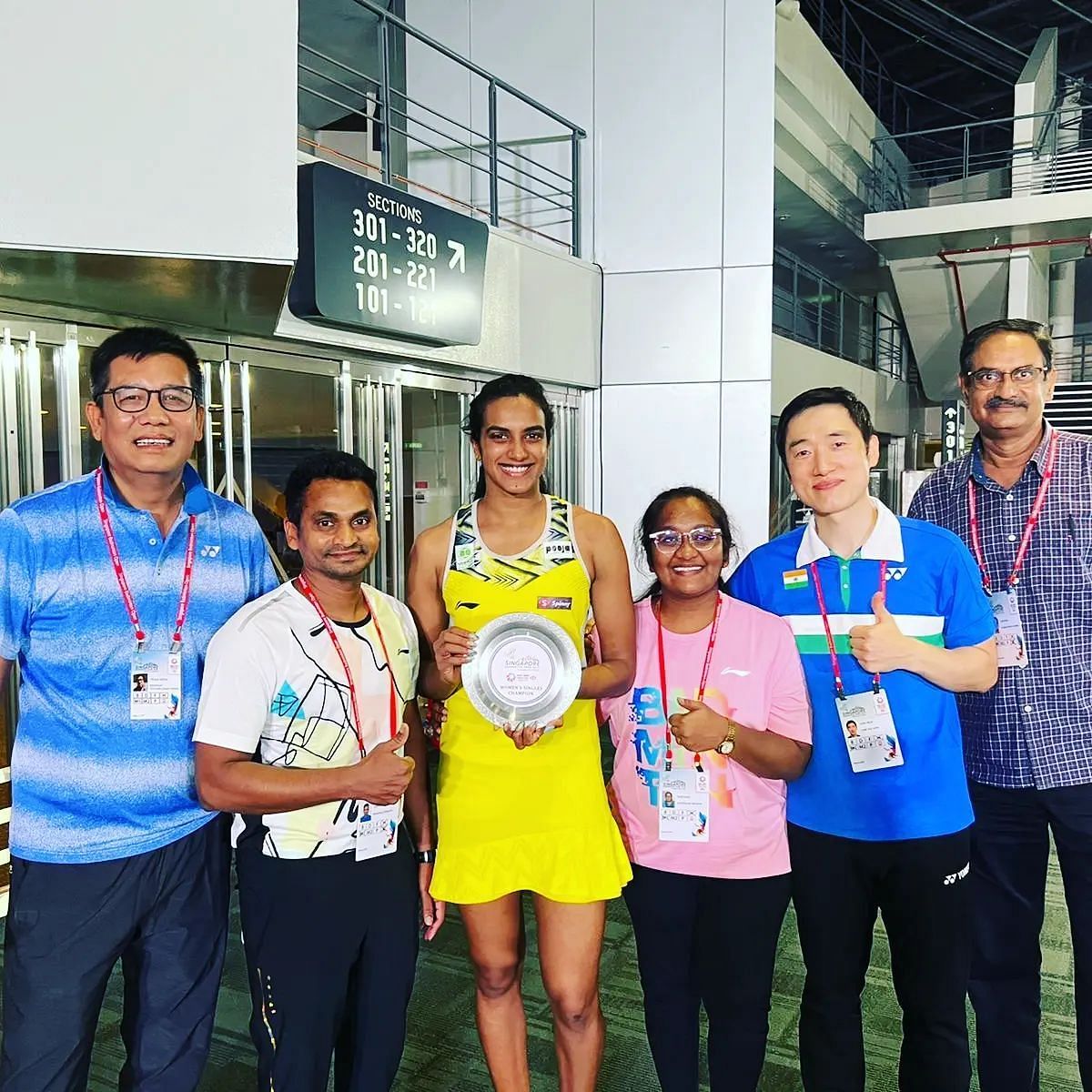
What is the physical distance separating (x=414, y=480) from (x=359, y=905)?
14.6 ft

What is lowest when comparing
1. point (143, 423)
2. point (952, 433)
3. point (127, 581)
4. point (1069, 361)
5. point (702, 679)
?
point (702, 679)

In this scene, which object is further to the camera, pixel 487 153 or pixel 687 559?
pixel 487 153

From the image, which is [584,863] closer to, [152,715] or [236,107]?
[152,715]

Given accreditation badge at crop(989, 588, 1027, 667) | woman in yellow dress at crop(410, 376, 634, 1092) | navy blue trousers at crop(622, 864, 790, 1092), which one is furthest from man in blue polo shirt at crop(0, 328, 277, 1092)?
accreditation badge at crop(989, 588, 1027, 667)

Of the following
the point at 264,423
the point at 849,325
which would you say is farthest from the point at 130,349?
the point at 849,325

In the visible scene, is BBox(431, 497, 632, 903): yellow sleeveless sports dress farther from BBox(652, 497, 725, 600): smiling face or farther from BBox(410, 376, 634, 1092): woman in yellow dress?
BBox(652, 497, 725, 600): smiling face

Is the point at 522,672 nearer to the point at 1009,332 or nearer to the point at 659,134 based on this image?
the point at 1009,332

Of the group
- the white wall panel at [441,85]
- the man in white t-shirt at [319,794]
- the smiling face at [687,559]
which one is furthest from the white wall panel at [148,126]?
the white wall panel at [441,85]

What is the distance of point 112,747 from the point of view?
1905 mm

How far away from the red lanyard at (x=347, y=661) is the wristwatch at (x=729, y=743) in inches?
26.5

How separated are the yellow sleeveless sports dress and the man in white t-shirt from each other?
134 mm

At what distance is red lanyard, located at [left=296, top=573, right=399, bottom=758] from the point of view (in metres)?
1.91

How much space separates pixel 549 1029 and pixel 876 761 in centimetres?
151

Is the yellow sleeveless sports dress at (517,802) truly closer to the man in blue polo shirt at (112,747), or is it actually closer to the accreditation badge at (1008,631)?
the man in blue polo shirt at (112,747)
